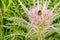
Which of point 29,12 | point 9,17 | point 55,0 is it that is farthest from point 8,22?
point 55,0

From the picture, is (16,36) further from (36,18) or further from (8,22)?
(36,18)

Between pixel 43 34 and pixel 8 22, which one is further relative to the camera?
pixel 8 22

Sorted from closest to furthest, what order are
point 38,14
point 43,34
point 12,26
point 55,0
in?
point 38,14, point 43,34, point 12,26, point 55,0

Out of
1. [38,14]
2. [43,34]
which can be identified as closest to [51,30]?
[43,34]

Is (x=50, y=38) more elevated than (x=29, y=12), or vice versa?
(x=29, y=12)

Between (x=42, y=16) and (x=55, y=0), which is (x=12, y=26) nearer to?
(x=42, y=16)

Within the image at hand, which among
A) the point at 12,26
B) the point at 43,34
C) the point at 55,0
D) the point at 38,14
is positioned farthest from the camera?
the point at 55,0
